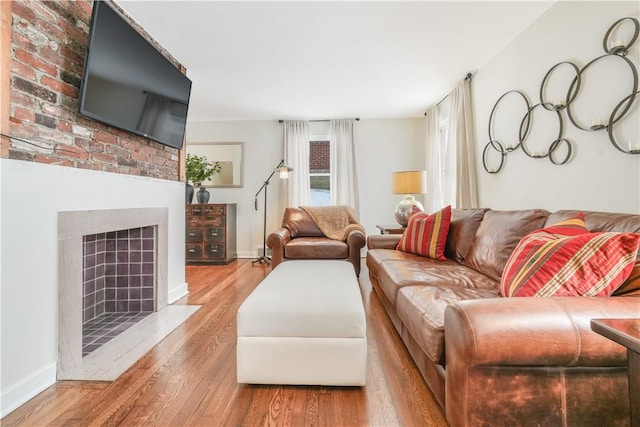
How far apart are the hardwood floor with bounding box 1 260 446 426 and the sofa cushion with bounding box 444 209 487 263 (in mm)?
985

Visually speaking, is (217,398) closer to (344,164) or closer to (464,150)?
(464,150)

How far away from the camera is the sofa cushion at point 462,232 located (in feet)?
8.03

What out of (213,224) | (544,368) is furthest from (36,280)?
(213,224)

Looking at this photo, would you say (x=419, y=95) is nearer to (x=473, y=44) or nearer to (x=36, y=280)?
(x=473, y=44)

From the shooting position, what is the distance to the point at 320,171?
5211 mm

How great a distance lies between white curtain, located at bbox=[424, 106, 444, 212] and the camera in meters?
4.36

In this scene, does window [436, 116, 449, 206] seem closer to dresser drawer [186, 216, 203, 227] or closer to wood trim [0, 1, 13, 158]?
dresser drawer [186, 216, 203, 227]

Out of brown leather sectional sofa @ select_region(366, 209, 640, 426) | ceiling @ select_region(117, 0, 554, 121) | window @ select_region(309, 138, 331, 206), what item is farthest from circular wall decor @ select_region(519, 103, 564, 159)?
window @ select_region(309, 138, 331, 206)

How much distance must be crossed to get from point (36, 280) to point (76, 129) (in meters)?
0.89

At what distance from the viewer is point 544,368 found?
3.40ft

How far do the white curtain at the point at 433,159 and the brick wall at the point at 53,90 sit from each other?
3.84 meters

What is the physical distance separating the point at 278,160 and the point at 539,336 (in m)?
4.55

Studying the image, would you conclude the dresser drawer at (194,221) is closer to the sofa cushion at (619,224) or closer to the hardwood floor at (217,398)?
the hardwood floor at (217,398)

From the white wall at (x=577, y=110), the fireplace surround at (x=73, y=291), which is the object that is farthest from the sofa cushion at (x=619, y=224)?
the fireplace surround at (x=73, y=291)
